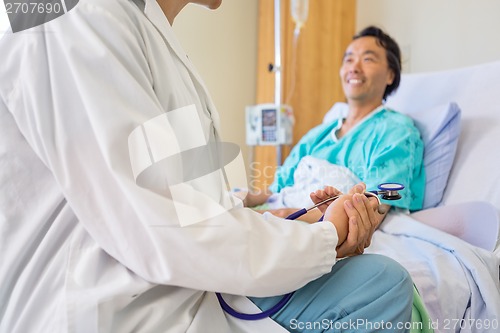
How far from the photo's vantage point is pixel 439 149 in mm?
1537

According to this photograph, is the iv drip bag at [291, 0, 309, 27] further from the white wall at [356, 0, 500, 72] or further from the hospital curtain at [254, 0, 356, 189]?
the white wall at [356, 0, 500, 72]

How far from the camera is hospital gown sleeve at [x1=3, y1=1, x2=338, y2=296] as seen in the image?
57 cm

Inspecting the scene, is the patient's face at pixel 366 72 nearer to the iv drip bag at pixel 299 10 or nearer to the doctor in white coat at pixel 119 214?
the iv drip bag at pixel 299 10

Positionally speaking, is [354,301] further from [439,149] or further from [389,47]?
[389,47]

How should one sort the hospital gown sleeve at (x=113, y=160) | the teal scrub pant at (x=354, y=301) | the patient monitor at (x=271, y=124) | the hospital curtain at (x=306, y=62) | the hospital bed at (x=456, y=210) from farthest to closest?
the hospital curtain at (x=306, y=62) → the patient monitor at (x=271, y=124) → the hospital bed at (x=456, y=210) → the teal scrub pant at (x=354, y=301) → the hospital gown sleeve at (x=113, y=160)

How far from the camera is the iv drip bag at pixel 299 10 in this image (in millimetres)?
2420

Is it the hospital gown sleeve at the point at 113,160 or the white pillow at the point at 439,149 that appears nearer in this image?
the hospital gown sleeve at the point at 113,160

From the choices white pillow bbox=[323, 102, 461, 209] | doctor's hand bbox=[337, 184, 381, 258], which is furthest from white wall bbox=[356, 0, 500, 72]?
doctor's hand bbox=[337, 184, 381, 258]

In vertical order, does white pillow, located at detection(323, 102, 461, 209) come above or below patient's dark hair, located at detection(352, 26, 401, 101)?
below

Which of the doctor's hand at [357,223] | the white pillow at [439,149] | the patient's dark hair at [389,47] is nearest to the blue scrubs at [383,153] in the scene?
the white pillow at [439,149]

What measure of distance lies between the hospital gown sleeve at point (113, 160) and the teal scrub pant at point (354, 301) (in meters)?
0.13

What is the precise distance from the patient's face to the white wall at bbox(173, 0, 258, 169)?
0.96 m

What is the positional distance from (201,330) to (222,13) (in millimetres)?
2251

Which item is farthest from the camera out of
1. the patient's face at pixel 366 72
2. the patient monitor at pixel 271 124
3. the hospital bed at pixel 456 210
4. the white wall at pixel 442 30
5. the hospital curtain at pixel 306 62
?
the hospital curtain at pixel 306 62
